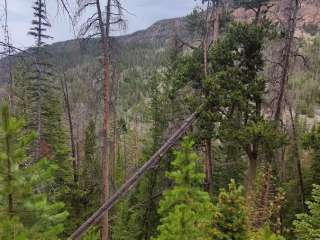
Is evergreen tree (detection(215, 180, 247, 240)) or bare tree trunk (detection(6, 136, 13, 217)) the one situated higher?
bare tree trunk (detection(6, 136, 13, 217))

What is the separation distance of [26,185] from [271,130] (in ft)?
35.0

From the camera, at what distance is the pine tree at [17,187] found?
200 inches

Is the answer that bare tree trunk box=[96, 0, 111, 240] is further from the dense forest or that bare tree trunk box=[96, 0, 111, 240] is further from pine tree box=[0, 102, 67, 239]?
pine tree box=[0, 102, 67, 239]

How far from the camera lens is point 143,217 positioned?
2120 centimetres

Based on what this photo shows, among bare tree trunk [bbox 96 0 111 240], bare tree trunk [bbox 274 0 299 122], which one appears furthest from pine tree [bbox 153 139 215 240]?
bare tree trunk [bbox 274 0 299 122]

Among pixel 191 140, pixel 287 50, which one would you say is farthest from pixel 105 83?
pixel 287 50

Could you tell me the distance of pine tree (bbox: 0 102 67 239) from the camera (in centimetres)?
508

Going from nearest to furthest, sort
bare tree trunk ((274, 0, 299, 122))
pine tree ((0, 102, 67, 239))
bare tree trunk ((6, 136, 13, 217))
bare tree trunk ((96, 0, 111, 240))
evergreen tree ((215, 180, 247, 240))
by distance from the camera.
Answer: pine tree ((0, 102, 67, 239)) → bare tree trunk ((6, 136, 13, 217)) → evergreen tree ((215, 180, 247, 240)) → bare tree trunk ((96, 0, 111, 240)) → bare tree trunk ((274, 0, 299, 122))

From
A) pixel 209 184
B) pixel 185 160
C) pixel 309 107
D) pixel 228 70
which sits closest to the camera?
pixel 185 160

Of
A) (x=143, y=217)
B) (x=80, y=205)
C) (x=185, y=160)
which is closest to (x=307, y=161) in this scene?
(x=143, y=217)

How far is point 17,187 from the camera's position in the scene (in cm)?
533

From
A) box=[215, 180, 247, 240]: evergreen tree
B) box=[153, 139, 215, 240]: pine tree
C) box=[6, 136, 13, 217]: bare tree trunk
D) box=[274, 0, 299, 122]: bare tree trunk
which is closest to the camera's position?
box=[6, 136, 13, 217]: bare tree trunk

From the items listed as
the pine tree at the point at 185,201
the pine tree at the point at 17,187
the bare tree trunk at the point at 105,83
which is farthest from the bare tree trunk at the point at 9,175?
the bare tree trunk at the point at 105,83

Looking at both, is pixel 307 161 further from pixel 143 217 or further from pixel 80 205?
pixel 80 205
